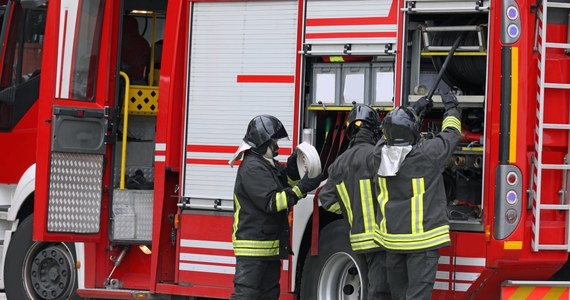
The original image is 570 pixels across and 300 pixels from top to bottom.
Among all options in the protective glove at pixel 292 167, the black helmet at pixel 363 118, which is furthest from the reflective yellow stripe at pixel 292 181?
the black helmet at pixel 363 118

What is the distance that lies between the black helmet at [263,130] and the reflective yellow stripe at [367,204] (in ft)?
2.56

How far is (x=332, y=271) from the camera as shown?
8.45 meters

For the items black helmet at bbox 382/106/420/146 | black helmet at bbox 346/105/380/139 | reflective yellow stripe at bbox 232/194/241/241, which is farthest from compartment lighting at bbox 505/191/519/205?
reflective yellow stripe at bbox 232/194/241/241

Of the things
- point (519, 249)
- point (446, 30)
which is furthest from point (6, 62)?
point (519, 249)

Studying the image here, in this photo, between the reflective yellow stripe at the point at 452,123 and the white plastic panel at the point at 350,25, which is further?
the white plastic panel at the point at 350,25

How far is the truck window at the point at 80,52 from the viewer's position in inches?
369

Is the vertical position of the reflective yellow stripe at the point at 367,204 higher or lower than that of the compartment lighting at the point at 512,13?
lower

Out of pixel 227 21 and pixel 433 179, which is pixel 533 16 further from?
pixel 227 21

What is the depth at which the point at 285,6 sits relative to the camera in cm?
860

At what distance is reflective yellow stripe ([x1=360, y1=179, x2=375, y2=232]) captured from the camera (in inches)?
308

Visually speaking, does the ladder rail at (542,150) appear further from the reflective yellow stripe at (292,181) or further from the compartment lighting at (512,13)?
the reflective yellow stripe at (292,181)

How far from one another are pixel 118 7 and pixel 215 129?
1.51 metres

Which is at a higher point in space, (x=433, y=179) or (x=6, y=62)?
(x=6, y=62)

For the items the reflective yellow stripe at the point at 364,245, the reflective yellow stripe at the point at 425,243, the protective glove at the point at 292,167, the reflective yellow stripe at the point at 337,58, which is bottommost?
the reflective yellow stripe at the point at 364,245
